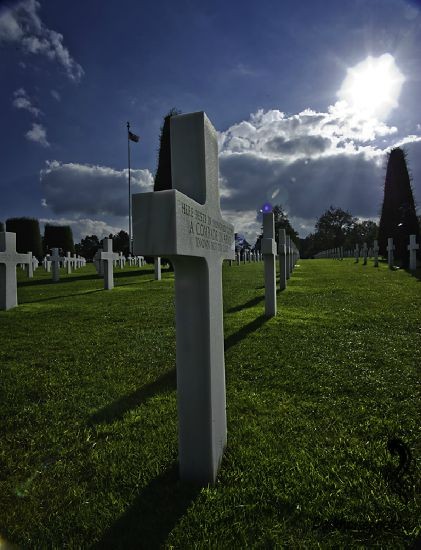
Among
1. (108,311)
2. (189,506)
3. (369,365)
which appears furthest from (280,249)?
(189,506)

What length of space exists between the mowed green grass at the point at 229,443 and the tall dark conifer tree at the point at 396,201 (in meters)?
23.4

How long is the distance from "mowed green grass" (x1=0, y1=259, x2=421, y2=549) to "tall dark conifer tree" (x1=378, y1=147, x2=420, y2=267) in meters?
23.4

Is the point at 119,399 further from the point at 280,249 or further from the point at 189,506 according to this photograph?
the point at 280,249

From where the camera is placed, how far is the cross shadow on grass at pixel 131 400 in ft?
9.23

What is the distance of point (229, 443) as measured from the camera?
240 centimetres

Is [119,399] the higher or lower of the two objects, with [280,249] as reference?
lower

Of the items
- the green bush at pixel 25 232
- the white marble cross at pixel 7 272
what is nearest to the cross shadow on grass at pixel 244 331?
the white marble cross at pixel 7 272

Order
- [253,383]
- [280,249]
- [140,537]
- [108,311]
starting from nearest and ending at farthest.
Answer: [140,537] → [253,383] → [108,311] → [280,249]

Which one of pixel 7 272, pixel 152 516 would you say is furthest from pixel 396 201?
pixel 152 516

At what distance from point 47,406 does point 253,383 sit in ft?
5.71

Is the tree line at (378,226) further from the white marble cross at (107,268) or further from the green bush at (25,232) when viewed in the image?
the white marble cross at (107,268)

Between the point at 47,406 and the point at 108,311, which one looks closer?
the point at 47,406

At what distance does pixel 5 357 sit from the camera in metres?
4.37

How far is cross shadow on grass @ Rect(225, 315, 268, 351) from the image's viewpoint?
15.7 feet
